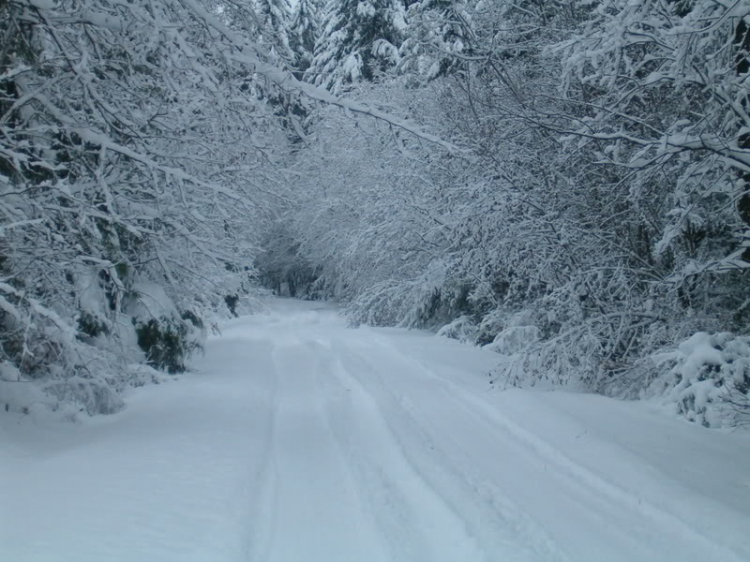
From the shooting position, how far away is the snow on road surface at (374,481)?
4.53 meters

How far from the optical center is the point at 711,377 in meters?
7.82

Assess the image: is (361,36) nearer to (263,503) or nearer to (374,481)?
(374,481)

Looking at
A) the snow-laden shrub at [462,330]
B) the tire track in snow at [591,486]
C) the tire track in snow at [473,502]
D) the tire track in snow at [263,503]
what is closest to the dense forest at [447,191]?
the snow-laden shrub at [462,330]

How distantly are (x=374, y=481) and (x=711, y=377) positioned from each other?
4.46 meters

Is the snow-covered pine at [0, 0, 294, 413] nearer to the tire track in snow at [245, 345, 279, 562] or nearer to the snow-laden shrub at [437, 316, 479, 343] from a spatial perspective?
the tire track in snow at [245, 345, 279, 562]

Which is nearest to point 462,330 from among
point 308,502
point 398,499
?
point 398,499

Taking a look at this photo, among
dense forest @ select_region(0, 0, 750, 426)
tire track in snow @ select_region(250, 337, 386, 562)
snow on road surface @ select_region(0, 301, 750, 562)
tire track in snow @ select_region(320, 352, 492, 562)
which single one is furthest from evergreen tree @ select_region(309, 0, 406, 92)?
tire track in snow @ select_region(320, 352, 492, 562)

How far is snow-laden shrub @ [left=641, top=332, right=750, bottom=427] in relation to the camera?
24.4 ft

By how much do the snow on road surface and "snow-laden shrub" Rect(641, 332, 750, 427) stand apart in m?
0.29

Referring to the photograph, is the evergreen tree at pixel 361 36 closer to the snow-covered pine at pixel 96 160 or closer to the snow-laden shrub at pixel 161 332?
the snow-laden shrub at pixel 161 332

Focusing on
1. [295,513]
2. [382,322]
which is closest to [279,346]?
[382,322]

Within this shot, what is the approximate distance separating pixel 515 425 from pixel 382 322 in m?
16.0

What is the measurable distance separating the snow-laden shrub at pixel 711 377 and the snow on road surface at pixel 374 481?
0.94 ft

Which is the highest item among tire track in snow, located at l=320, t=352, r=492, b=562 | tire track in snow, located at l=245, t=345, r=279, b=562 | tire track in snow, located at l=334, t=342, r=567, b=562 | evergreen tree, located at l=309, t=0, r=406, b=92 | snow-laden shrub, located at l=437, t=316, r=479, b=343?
evergreen tree, located at l=309, t=0, r=406, b=92
